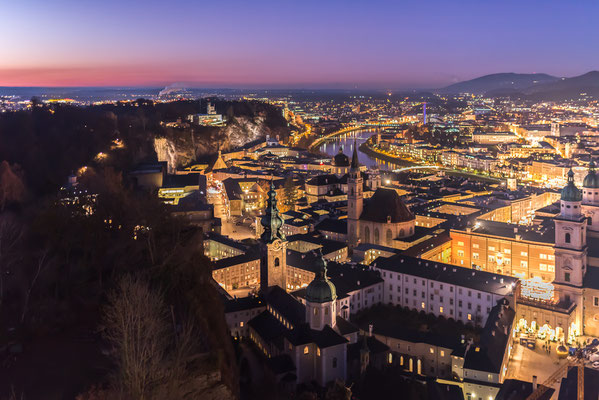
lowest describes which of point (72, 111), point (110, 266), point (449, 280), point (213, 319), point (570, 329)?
point (570, 329)

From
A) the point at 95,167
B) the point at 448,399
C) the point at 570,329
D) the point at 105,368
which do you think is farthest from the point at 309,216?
the point at 105,368

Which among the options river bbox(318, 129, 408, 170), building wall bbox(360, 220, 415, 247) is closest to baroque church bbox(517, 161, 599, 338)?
building wall bbox(360, 220, 415, 247)

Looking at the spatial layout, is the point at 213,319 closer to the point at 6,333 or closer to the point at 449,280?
the point at 6,333

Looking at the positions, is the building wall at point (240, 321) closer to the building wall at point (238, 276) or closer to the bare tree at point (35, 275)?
the building wall at point (238, 276)

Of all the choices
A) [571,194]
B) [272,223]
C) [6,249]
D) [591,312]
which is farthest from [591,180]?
[6,249]

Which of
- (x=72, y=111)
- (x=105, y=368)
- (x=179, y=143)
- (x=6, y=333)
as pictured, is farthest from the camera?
(x=179, y=143)

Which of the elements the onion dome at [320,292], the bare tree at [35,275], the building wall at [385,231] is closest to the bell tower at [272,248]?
the onion dome at [320,292]

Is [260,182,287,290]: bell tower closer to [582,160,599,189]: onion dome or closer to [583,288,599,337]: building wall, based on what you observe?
[583,288,599,337]: building wall
